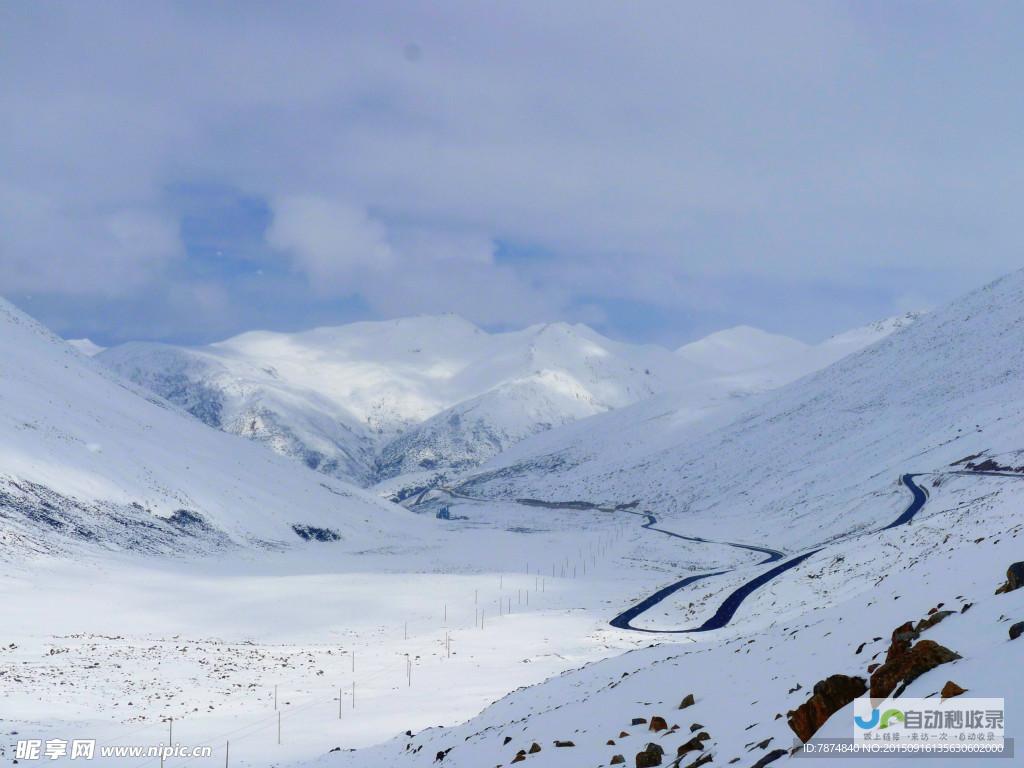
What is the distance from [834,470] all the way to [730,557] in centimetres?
4730

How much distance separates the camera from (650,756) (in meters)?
13.0

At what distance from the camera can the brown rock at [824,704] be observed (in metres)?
10.8

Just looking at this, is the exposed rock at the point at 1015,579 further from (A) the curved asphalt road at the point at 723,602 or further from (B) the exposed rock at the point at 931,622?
(A) the curved asphalt road at the point at 723,602

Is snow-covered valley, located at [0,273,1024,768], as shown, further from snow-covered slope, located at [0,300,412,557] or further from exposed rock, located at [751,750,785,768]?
snow-covered slope, located at [0,300,412,557]

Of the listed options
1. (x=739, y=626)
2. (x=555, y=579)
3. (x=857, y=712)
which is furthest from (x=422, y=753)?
(x=555, y=579)

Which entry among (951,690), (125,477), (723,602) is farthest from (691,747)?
(125,477)

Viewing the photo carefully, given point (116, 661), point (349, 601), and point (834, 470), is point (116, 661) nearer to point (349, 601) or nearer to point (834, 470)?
point (349, 601)

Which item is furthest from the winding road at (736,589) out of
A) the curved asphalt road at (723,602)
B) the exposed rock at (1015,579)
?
the exposed rock at (1015,579)

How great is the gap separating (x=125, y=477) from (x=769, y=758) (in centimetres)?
8877

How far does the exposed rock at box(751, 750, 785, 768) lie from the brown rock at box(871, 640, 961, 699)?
1747 millimetres

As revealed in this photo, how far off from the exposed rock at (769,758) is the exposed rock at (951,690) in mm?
2256

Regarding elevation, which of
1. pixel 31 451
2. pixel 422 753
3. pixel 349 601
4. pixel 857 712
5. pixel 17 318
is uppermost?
pixel 17 318

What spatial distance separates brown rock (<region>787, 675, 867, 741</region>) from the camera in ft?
35.5

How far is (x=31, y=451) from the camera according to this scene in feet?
257
